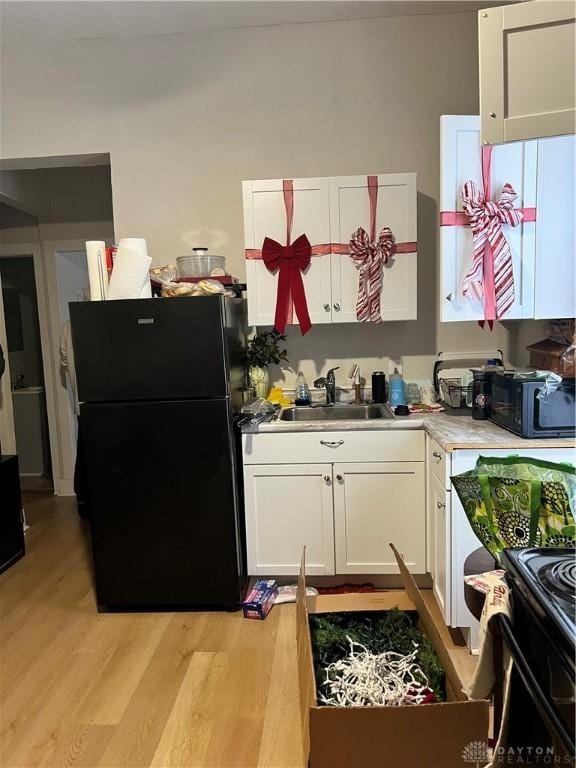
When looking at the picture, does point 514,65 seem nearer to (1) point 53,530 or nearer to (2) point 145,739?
(2) point 145,739

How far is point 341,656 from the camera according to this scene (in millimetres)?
1643

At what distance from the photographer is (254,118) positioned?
3.12 metres

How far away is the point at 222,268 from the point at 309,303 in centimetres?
50

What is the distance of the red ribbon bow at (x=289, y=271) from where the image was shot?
9.30 ft

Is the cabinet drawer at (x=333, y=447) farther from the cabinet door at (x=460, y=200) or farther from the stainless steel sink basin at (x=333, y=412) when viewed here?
the cabinet door at (x=460, y=200)

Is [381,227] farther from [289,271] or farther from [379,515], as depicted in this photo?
[379,515]

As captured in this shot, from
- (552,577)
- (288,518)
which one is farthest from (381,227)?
(552,577)

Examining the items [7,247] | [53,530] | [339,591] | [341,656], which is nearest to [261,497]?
[339,591]

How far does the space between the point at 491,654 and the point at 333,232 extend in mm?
2232

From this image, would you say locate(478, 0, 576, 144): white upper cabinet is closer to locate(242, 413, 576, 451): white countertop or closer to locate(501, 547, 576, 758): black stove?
locate(501, 547, 576, 758): black stove

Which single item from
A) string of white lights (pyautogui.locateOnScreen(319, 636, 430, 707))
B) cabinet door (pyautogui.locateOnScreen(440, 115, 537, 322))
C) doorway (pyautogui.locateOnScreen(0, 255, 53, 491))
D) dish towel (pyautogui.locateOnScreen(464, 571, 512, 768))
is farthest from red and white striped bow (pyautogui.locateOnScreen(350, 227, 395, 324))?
doorway (pyautogui.locateOnScreen(0, 255, 53, 491))

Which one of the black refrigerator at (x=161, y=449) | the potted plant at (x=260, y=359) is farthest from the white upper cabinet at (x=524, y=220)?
the black refrigerator at (x=161, y=449)

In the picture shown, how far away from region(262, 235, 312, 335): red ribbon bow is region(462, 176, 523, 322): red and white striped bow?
2.56 feet

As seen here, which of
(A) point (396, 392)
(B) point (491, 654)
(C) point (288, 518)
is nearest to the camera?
(B) point (491, 654)
